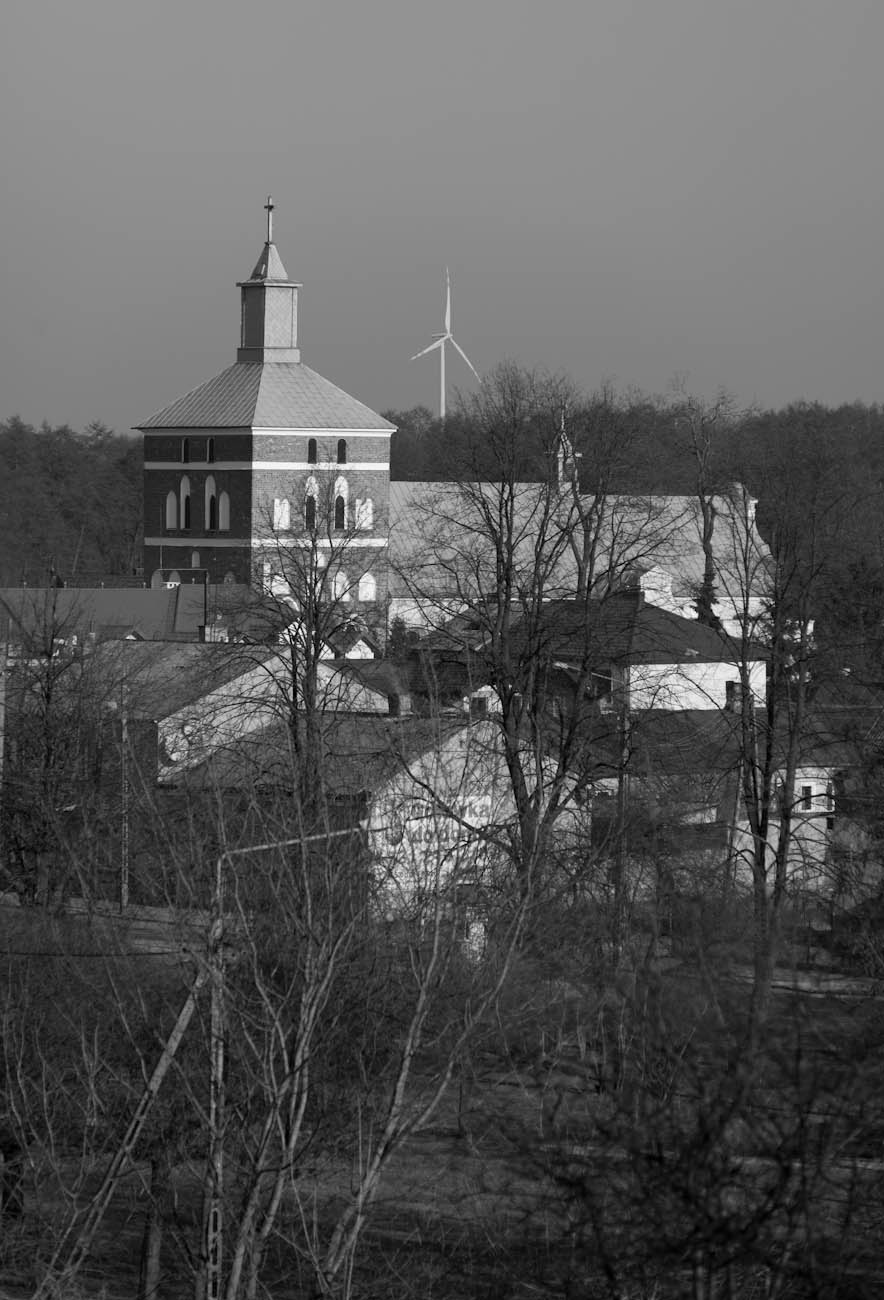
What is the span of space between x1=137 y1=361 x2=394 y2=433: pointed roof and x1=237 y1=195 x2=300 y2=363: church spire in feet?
1.79

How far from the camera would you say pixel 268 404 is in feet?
222

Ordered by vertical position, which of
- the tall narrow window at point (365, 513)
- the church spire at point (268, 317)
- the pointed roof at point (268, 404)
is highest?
the church spire at point (268, 317)

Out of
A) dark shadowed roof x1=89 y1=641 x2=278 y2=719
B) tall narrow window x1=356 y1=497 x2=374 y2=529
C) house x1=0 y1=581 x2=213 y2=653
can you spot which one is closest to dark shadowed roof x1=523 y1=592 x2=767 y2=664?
dark shadowed roof x1=89 y1=641 x2=278 y2=719

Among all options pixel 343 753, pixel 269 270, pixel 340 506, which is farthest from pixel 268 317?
pixel 343 753

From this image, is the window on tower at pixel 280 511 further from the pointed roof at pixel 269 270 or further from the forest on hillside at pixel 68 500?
the forest on hillside at pixel 68 500

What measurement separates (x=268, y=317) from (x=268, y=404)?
4.86 metres

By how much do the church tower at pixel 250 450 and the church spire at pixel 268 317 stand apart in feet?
0.13

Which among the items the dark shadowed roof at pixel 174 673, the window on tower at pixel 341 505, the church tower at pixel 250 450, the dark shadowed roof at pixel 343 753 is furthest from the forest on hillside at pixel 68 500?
the dark shadowed roof at pixel 343 753

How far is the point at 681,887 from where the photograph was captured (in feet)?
75.9

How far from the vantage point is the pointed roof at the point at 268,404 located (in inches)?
2645

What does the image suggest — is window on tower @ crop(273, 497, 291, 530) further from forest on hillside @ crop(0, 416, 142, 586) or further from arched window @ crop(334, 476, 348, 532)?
forest on hillside @ crop(0, 416, 142, 586)

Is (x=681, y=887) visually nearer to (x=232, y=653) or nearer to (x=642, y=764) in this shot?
(x=642, y=764)

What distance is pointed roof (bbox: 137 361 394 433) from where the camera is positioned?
67188 millimetres

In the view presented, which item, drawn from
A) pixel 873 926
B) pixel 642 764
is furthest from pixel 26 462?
pixel 873 926
